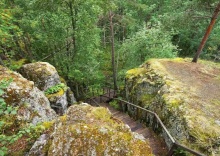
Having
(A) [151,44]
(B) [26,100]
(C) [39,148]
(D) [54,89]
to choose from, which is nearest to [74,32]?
(D) [54,89]

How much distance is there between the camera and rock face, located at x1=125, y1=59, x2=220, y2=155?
5.28 meters

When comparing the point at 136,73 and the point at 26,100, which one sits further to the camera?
the point at 136,73

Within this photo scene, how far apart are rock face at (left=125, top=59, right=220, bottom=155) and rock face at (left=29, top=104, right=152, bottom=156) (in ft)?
9.49

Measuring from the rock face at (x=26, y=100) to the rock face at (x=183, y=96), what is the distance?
14.1ft

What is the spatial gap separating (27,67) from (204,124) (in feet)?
26.6

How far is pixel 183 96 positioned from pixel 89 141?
5.20m

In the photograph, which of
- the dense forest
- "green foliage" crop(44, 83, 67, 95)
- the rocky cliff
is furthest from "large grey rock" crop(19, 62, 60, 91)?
the rocky cliff

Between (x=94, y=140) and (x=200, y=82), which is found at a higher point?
(x=94, y=140)

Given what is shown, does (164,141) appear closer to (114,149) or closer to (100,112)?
(100,112)

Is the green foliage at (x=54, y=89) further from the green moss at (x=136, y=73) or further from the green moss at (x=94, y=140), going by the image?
the green moss at (x=94, y=140)

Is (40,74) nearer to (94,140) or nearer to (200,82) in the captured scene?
(94,140)

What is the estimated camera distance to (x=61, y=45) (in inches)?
475

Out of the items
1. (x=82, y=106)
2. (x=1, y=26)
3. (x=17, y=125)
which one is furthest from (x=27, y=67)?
(x=82, y=106)

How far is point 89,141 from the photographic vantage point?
3.00 m
